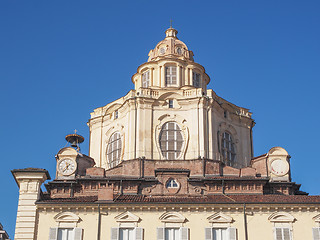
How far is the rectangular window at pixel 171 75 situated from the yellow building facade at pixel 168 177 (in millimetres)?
137

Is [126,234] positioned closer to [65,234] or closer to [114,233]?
[114,233]

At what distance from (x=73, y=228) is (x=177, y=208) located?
27.0 feet

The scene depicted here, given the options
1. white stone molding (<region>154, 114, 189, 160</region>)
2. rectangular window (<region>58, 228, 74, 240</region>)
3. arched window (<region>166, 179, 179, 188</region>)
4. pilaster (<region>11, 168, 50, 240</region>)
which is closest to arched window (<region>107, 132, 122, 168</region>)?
white stone molding (<region>154, 114, 189, 160</region>)

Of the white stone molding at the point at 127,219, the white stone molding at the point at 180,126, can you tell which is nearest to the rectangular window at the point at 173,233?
the white stone molding at the point at 127,219

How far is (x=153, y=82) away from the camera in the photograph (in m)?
77.2

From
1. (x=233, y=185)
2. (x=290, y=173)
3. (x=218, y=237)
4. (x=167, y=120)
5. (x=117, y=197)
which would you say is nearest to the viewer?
(x=218, y=237)

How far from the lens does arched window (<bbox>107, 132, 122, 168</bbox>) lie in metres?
72.0

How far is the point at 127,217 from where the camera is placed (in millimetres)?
50812

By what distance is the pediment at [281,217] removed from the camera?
51031 millimetres

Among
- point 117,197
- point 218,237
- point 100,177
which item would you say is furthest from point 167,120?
point 218,237

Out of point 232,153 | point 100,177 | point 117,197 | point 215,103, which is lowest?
point 117,197

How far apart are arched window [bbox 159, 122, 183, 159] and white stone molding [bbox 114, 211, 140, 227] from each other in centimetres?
1899

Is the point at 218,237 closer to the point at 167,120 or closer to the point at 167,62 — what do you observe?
the point at 167,120

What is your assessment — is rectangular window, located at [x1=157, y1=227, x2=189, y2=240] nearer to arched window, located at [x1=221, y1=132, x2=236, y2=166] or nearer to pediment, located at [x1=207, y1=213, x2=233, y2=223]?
pediment, located at [x1=207, y1=213, x2=233, y2=223]
